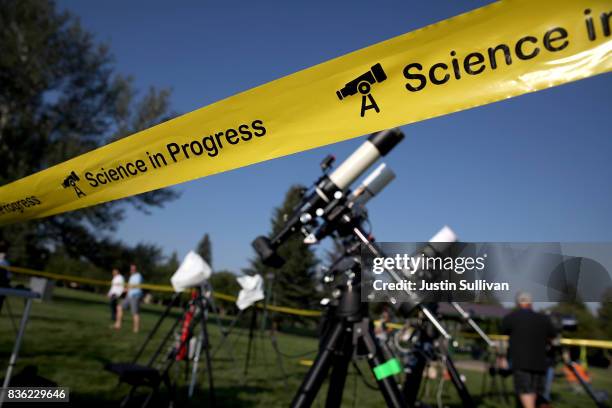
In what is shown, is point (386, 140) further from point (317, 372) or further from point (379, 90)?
point (317, 372)

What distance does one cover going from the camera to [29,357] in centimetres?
597

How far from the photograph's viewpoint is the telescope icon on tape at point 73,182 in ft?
7.71

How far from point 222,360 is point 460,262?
805cm

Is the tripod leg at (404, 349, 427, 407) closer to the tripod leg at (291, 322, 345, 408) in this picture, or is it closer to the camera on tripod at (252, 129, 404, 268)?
the tripod leg at (291, 322, 345, 408)

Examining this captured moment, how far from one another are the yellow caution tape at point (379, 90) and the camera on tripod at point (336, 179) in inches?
50.1

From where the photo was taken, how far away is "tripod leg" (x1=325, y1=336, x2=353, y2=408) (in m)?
2.81

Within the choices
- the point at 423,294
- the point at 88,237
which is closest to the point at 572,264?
the point at 423,294

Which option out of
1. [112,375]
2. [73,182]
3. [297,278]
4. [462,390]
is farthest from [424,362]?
[297,278]

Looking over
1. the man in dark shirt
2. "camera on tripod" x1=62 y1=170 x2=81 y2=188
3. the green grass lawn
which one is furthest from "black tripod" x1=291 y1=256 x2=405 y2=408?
the man in dark shirt

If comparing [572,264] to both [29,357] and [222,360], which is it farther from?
[222,360]

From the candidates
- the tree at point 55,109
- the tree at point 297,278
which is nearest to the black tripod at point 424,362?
the tree at point 55,109

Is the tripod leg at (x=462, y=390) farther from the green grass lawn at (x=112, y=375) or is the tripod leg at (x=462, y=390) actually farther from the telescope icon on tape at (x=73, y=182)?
the telescope icon on tape at (x=73, y=182)

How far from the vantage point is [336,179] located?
125 inches

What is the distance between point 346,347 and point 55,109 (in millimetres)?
25224
